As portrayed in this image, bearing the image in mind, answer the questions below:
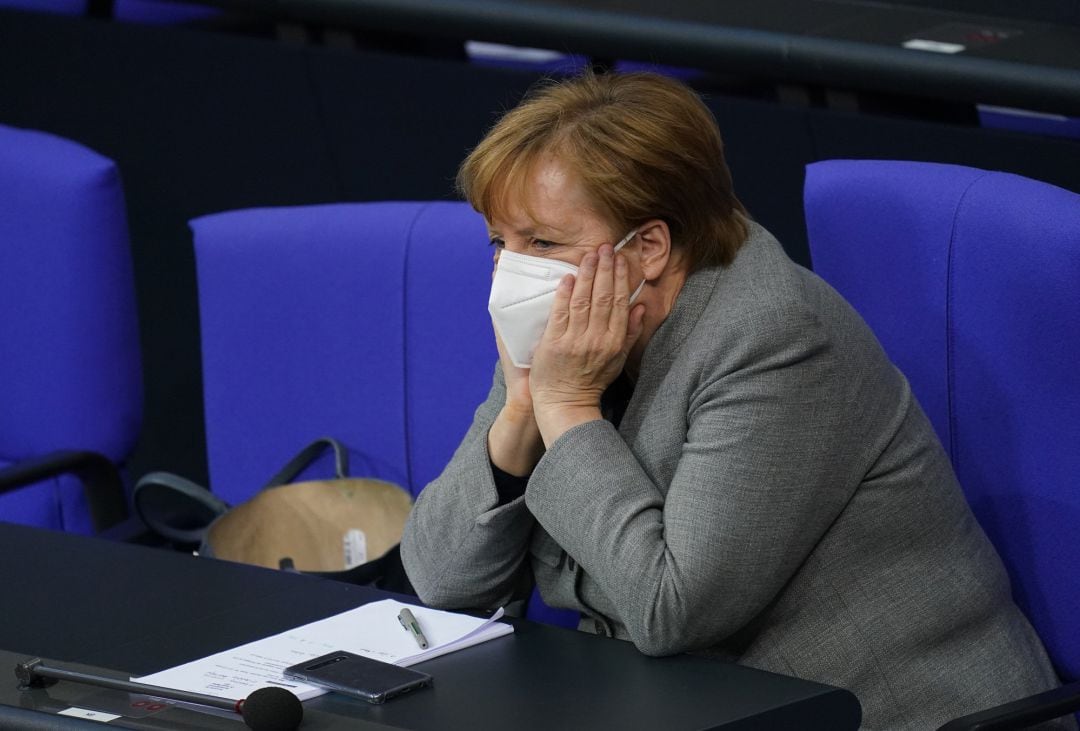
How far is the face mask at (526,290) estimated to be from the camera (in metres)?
1.92

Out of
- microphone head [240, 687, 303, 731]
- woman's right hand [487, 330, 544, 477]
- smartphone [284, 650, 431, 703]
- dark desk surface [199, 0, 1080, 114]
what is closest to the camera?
microphone head [240, 687, 303, 731]

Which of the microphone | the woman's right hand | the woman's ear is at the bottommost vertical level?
the microphone

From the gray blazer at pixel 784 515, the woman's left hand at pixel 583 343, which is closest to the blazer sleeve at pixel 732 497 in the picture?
the gray blazer at pixel 784 515

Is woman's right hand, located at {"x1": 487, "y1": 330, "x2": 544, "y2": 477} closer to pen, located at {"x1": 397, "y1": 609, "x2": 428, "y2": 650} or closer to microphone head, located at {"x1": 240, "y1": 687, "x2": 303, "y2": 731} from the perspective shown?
pen, located at {"x1": 397, "y1": 609, "x2": 428, "y2": 650}

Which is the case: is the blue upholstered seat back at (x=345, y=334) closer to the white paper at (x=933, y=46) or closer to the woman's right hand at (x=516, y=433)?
the woman's right hand at (x=516, y=433)

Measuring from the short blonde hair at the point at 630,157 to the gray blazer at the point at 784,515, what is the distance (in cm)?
6

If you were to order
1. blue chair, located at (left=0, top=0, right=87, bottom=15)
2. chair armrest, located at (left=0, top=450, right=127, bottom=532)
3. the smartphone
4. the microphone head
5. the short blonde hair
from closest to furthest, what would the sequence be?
the microphone head → the smartphone → the short blonde hair → chair armrest, located at (left=0, top=450, right=127, bottom=532) → blue chair, located at (left=0, top=0, right=87, bottom=15)

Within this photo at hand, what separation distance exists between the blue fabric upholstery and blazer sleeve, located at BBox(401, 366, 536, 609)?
1.75ft

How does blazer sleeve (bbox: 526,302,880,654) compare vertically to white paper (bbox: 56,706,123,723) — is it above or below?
above

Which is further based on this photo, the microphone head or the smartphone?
the smartphone

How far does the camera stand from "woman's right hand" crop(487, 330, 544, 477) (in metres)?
2.01

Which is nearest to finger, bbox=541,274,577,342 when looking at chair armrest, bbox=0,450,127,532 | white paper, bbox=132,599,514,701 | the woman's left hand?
the woman's left hand

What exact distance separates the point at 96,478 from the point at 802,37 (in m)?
1.37

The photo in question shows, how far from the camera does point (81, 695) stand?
168cm
